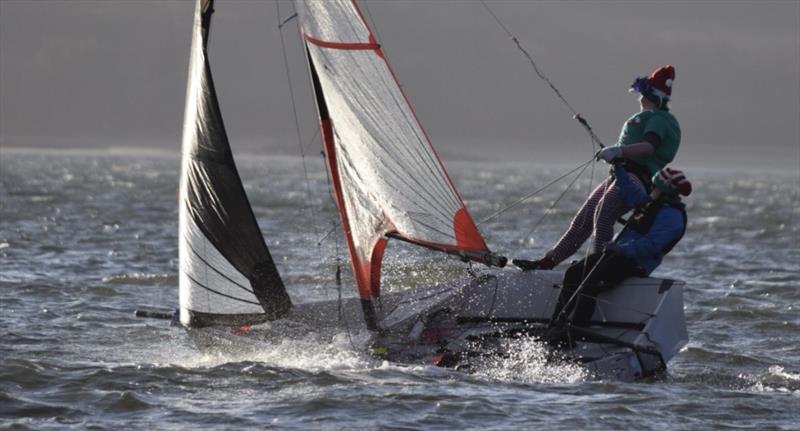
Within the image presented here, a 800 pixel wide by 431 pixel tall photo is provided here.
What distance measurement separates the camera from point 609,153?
466 inches

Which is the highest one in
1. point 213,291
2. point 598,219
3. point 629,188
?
point 629,188

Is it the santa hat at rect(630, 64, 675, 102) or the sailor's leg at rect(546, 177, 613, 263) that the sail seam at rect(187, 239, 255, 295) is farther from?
the santa hat at rect(630, 64, 675, 102)

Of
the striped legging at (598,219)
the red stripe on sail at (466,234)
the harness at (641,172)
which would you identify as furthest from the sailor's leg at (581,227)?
the red stripe on sail at (466,234)

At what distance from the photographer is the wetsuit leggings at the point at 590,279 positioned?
1204 cm

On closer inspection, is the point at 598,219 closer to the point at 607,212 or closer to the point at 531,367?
the point at 607,212

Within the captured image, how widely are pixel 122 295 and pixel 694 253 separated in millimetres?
12622

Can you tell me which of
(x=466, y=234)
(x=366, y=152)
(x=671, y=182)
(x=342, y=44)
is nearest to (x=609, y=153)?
(x=671, y=182)

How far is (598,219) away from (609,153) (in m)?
Result: 0.75

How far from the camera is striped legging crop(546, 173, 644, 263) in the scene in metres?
12.3

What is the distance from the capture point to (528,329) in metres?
12.3

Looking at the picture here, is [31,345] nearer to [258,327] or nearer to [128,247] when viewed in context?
[258,327]

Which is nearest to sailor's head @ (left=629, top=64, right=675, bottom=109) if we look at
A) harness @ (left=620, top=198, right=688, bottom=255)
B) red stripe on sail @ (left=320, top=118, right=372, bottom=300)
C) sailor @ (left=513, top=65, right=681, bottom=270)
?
A: sailor @ (left=513, top=65, right=681, bottom=270)

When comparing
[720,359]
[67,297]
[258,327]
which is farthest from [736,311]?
[67,297]

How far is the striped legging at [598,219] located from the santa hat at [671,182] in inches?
10.5
